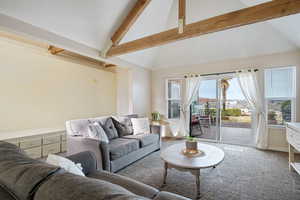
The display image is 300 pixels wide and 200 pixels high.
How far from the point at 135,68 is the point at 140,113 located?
5.12ft

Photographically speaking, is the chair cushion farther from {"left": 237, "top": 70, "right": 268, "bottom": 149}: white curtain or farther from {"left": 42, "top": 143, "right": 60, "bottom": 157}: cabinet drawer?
{"left": 237, "top": 70, "right": 268, "bottom": 149}: white curtain

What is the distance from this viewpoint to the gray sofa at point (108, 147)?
2.34 meters

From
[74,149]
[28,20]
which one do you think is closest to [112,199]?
[74,149]

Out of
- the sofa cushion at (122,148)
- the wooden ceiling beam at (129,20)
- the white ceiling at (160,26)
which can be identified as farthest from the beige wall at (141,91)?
the sofa cushion at (122,148)

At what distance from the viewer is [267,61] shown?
3.88 m

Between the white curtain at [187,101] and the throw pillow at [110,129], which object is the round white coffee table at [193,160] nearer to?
the throw pillow at [110,129]

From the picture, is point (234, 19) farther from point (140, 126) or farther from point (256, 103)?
point (140, 126)

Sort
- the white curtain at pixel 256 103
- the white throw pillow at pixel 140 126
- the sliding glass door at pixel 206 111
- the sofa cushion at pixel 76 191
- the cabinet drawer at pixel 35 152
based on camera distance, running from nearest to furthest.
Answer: the sofa cushion at pixel 76 191
the cabinet drawer at pixel 35 152
the white throw pillow at pixel 140 126
the white curtain at pixel 256 103
the sliding glass door at pixel 206 111

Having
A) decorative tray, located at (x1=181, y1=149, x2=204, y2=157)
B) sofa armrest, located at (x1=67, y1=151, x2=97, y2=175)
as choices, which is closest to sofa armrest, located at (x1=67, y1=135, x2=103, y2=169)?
sofa armrest, located at (x1=67, y1=151, x2=97, y2=175)

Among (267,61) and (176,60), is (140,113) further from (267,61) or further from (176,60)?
(267,61)

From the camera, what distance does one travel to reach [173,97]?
5355 mm

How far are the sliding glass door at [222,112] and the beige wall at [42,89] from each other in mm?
3555

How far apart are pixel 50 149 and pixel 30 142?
484 millimetres

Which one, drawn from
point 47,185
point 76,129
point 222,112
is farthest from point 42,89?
point 222,112
